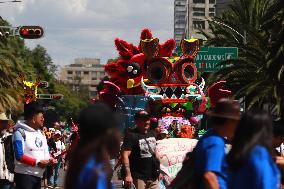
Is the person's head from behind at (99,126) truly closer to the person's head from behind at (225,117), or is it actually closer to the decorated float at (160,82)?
the person's head from behind at (225,117)

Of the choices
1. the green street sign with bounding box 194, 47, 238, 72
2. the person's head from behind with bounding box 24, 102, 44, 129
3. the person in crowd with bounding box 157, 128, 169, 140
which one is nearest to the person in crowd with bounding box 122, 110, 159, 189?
the person's head from behind with bounding box 24, 102, 44, 129

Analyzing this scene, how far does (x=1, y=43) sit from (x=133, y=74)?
21.9 m

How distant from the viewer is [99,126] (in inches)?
185

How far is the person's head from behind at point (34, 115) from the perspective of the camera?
31.0ft

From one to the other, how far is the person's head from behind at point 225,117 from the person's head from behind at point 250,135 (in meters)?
0.48

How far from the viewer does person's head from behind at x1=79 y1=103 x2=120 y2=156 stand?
4.72 m

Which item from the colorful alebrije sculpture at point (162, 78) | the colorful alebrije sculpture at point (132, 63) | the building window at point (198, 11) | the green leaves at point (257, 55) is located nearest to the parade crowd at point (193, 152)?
the colorful alebrije sculpture at point (162, 78)

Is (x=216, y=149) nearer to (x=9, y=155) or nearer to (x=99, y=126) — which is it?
(x=99, y=126)

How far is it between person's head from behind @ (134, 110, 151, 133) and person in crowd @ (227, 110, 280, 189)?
4.68m

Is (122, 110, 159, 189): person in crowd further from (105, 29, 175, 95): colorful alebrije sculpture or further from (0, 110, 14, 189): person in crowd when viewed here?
(105, 29, 175, 95): colorful alebrije sculpture

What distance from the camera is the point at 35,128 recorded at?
958 cm

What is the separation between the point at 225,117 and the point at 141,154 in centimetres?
448

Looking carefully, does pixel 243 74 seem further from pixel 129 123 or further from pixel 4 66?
pixel 129 123

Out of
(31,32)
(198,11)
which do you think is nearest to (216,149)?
(31,32)
